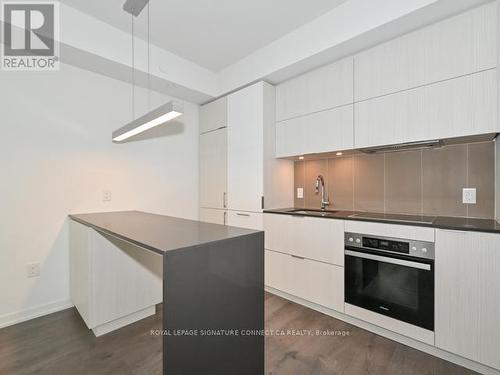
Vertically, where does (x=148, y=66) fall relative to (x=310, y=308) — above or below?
above

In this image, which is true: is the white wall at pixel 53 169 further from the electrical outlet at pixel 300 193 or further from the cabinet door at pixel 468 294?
the cabinet door at pixel 468 294

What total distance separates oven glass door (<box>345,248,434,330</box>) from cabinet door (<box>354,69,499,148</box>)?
93cm

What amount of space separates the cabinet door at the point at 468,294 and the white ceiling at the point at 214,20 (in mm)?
2030

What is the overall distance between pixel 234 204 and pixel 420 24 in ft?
7.65

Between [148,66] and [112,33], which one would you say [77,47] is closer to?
[112,33]

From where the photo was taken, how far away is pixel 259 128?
2666mm

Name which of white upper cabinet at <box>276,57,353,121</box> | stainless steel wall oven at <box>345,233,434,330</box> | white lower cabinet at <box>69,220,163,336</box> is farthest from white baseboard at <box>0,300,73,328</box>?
white upper cabinet at <box>276,57,353,121</box>

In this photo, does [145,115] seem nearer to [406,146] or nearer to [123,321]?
[123,321]

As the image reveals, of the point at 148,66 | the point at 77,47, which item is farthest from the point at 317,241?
the point at 77,47

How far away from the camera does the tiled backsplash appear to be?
73.0 inches

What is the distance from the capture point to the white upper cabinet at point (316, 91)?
2.22 meters

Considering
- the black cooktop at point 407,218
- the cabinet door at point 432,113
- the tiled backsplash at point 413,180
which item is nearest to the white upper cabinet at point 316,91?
the cabinet door at point 432,113

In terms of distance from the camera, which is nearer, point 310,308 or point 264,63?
point 310,308

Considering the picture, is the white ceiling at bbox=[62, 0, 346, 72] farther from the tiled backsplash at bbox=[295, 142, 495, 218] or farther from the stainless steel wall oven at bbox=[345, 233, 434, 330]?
the stainless steel wall oven at bbox=[345, 233, 434, 330]
